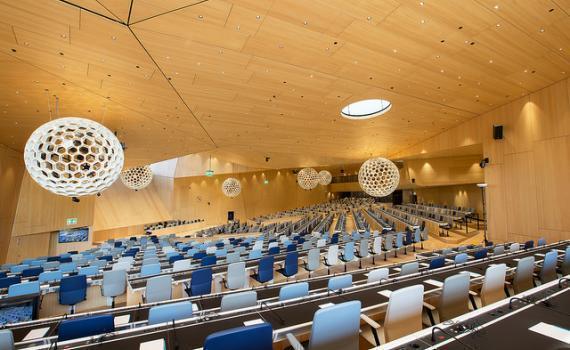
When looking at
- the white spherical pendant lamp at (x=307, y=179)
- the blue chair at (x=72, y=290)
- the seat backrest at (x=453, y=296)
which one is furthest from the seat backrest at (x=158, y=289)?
the white spherical pendant lamp at (x=307, y=179)

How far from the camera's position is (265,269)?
6.46 meters

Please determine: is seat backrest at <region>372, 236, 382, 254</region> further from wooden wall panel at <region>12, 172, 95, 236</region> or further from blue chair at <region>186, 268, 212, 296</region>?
wooden wall panel at <region>12, 172, 95, 236</region>

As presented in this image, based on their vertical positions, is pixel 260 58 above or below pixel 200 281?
above

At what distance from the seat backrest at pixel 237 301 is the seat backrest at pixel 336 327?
45.4 inches

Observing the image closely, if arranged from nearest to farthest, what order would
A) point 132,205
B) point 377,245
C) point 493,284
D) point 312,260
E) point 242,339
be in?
point 242,339 → point 493,284 → point 312,260 → point 377,245 → point 132,205

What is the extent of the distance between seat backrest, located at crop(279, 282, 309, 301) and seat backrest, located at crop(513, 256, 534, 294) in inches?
127

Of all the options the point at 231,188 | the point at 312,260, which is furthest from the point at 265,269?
the point at 231,188

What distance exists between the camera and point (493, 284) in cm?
365

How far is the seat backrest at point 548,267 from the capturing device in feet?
15.0

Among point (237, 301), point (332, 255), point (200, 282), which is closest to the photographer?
point (237, 301)

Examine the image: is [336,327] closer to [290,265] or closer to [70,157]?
[70,157]

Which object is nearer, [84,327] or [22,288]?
[84,327]

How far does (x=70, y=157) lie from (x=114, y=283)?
10.2ft

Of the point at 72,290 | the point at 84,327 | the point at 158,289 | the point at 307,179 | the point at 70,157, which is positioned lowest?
the point at 72,290
